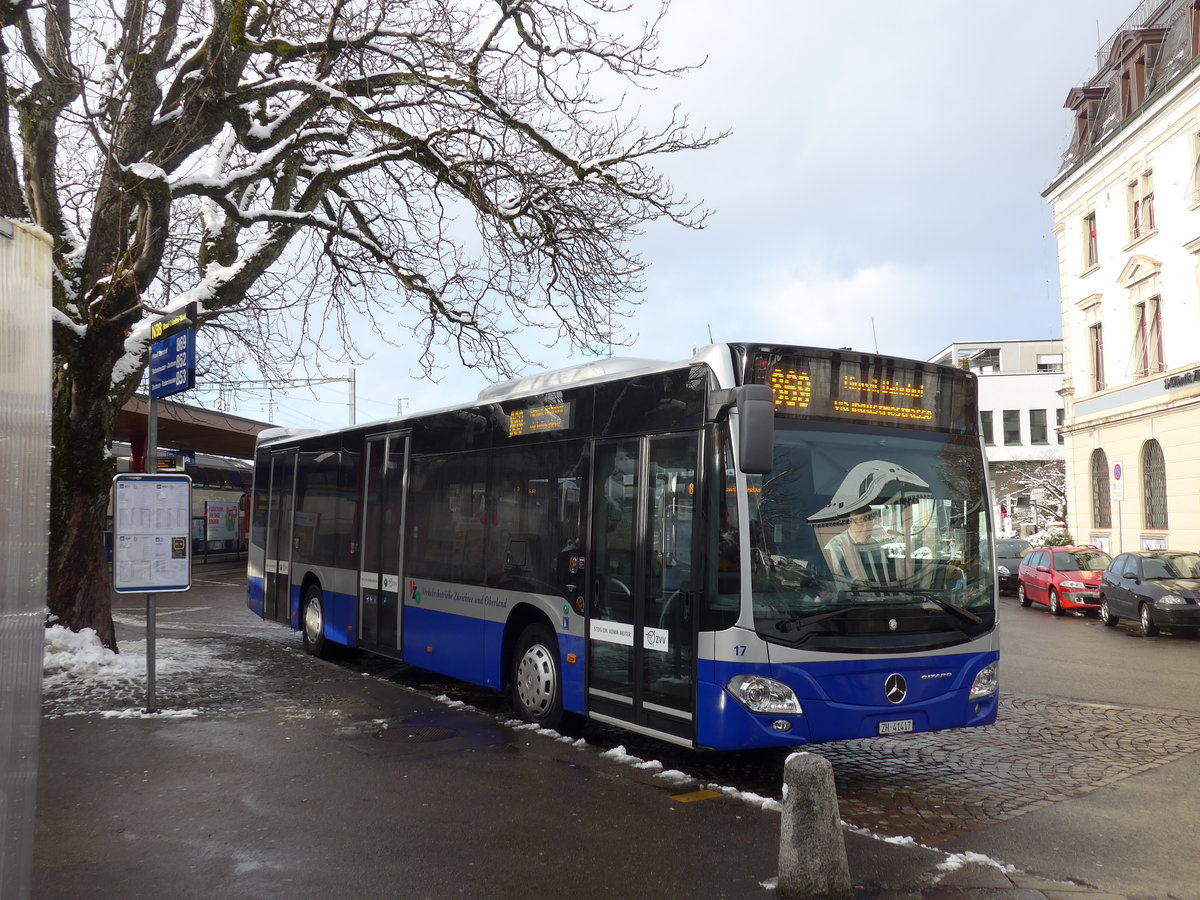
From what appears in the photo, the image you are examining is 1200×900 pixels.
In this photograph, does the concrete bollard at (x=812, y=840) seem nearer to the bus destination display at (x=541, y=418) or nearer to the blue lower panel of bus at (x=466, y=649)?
the blue lower panel of bus at (x=466, y=649)

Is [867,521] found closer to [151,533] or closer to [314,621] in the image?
[151,533]

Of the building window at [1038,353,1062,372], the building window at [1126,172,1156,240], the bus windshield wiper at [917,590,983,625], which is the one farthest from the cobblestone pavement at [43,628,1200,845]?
the building window at [1038,353,1062,372]

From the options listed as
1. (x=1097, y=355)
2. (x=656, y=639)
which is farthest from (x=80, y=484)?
(x=1097, y=355)

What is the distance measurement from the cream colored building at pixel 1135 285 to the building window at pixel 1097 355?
1.3 inches

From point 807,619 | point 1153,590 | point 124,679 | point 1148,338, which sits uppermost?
point 1148,338

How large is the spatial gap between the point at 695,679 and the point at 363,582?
5.98 m

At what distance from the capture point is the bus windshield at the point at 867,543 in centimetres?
654

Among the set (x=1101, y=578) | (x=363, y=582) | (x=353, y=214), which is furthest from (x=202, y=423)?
(x=1101, y=578)

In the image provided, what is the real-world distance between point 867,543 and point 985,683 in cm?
149

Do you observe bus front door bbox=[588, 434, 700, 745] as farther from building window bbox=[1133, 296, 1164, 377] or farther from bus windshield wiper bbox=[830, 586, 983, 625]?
building window bbox=[1133, 296, 1164, 377]

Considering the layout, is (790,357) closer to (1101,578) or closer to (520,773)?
(520,773)

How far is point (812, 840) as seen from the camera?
469cm

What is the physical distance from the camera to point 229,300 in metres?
11.9

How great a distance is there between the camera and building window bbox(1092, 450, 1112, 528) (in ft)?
102
